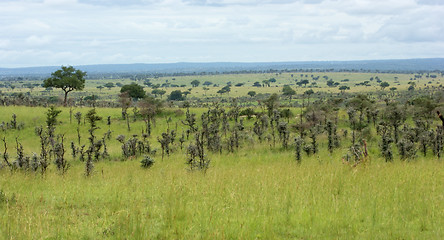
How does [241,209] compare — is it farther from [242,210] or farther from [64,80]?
[64,80]

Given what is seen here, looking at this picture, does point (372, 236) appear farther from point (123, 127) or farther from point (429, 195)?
point (123, 127)

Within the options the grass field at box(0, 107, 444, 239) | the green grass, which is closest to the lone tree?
the grass field at box(0, 107, 444, 239)

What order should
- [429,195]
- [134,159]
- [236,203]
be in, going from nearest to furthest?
[236,203] → [429,195] → [134,159]

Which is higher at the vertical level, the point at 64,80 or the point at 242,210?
the point at 64,80

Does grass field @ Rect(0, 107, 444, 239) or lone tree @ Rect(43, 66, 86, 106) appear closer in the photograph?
grass field @ Rect(0, 107, 444, 239)

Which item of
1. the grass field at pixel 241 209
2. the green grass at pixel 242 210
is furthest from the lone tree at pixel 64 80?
the green grass at pixel 242 210

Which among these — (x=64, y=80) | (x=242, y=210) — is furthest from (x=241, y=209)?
(x=64, y=80)

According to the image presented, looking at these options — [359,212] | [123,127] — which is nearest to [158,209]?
[359,212]

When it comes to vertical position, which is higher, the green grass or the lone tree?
the lone tree

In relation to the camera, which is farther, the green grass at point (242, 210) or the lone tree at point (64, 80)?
the lone tree at point (64, 80)

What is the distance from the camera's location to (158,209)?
7.31 metres

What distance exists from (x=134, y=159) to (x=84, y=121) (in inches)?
794

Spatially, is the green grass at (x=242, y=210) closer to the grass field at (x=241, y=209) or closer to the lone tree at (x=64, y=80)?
the grass field at (x=241, y=209)

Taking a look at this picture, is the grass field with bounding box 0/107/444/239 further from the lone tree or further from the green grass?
the lone tree
